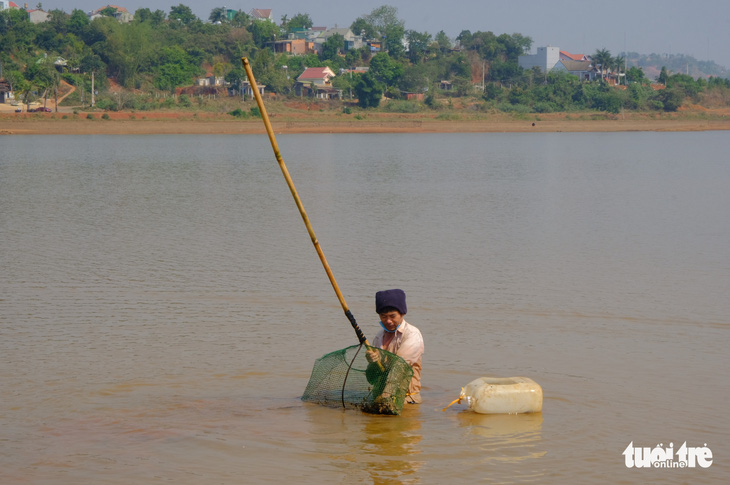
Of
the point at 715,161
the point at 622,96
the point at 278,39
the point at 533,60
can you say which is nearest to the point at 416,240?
the point at 715,161

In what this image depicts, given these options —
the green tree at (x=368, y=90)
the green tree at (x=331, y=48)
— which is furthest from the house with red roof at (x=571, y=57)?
the green tree at (x=368, y=90)

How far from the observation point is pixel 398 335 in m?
6.50

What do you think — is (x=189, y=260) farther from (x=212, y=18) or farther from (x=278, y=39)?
(x=212, y=18)

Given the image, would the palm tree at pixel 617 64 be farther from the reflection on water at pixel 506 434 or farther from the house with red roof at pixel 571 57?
the reflection on water at pixel 506 434

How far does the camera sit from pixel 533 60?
118812 mm

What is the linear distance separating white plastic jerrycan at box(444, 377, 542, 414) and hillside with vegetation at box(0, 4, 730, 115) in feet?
201

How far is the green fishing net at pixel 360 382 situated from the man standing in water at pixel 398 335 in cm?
14

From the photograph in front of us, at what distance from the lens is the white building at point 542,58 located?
117000mm

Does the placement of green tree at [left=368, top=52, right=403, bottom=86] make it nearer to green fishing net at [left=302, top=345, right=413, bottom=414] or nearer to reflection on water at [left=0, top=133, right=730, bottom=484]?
reflection on water at [left=0, top=133, right=730, bottom=484]

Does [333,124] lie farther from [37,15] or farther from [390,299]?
[37,15]

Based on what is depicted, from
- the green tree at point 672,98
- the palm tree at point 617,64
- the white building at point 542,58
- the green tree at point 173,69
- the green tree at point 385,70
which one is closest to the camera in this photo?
the green tree at point 672,98

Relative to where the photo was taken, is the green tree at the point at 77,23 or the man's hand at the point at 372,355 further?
the green tree at the point at 77,23

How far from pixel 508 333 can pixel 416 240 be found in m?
6.40

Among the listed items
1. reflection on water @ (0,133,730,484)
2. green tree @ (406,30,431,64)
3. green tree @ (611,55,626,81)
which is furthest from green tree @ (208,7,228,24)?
reflection on water @ (0,133,730,484)
